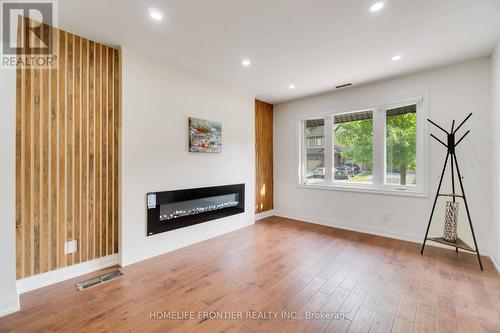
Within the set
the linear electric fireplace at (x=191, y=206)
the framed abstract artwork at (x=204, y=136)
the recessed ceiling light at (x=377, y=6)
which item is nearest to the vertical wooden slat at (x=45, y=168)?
the linear electric fireplace at (x=191, y=206)

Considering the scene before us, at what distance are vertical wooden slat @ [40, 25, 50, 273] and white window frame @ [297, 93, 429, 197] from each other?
4.38m

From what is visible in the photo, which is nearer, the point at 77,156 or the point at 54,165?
the point at 54,165

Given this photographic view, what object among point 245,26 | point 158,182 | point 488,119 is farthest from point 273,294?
point 488,119

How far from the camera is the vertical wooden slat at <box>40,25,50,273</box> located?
235cm

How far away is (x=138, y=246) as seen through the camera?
2990mm

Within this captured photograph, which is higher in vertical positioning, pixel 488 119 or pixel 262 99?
pixel 262 99

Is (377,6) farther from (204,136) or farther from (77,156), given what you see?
(77,156)

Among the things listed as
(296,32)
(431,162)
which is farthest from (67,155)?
(431,162)

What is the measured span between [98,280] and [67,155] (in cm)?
146

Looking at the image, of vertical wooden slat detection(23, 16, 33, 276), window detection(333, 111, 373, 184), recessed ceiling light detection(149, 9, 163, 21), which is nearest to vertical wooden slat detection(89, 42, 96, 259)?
vertical wooden slat detection(23, 16, 33, 276)

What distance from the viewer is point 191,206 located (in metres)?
3.63

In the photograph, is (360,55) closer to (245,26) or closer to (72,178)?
(245,26)

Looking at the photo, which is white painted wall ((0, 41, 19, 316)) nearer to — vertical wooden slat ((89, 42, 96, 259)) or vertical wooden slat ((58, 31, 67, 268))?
vertical wooden slat ((58, 31, 67, 268))

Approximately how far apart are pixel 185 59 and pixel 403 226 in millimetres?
4435
